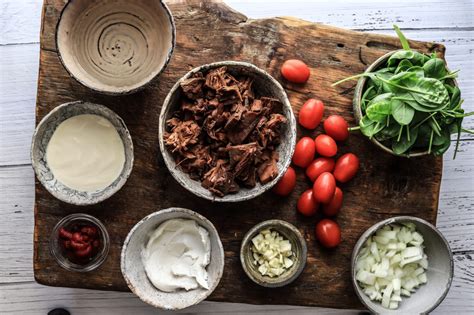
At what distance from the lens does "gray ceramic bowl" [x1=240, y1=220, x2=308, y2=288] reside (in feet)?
6.79

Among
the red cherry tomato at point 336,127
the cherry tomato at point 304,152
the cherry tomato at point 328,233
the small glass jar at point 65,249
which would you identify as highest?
the red cherry tomato at point 336,127

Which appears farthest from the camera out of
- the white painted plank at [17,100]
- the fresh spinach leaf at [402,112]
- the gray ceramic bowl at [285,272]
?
the white painted plank at [17,100]

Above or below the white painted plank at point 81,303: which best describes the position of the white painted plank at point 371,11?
above

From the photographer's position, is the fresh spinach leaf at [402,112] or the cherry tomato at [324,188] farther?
the cherry tomato at [324,188]

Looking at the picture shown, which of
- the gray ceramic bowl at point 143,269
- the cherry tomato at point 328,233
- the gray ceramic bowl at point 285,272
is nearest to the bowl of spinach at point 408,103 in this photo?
the cherry tomato at point 328,233

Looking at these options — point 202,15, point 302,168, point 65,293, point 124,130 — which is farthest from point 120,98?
point 65,293

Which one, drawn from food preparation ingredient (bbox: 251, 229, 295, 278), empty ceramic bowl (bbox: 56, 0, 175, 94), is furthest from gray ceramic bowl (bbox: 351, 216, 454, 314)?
empty ceramic bowl (bbox: 56, 0, 175, 94)

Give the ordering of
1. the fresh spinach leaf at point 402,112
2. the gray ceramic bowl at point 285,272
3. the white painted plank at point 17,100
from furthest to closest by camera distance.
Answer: the white painted plank at point 17,100 < the gray ceramic bowl at point 285,272 < the fresh spinach leaf at point 402,112

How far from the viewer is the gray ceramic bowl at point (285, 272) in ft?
6.79

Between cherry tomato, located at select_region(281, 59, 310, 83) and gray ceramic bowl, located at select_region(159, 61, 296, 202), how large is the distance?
0.14 m

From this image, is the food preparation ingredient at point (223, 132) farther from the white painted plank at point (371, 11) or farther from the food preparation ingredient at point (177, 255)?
the white painted plank at point (371, 11)

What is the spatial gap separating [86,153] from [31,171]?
1.58 ft

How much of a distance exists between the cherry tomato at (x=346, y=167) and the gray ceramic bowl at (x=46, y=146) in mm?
774

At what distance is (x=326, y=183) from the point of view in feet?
6.86
